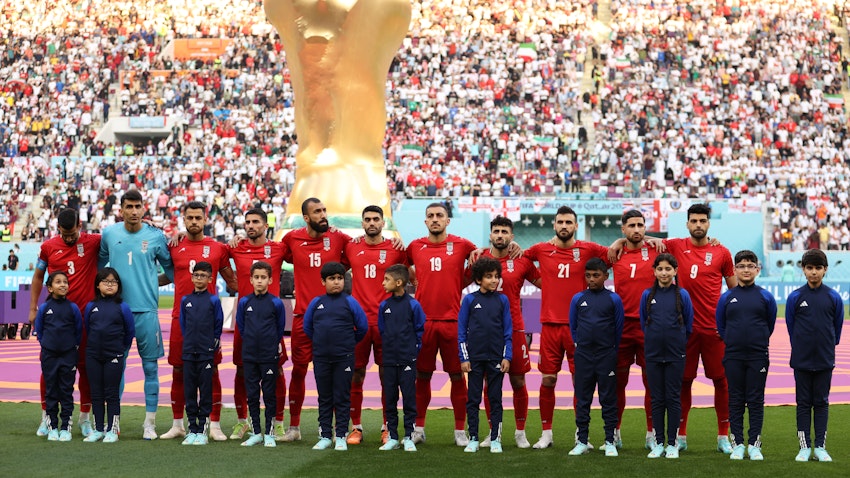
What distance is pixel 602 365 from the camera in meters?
8.27

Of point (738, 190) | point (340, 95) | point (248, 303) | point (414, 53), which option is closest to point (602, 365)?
point (248, 303)

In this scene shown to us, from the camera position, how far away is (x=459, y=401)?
868 cm

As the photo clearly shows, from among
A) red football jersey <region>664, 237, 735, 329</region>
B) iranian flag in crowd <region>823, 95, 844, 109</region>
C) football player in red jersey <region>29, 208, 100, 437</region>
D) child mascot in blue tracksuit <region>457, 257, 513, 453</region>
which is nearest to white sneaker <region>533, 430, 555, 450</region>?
child mascot in blue tracksuit <region>457, 257, 513, 453</region>

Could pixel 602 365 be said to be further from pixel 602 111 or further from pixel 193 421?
pixel 602 111

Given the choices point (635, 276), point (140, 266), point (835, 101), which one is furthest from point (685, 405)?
point (835, 101)

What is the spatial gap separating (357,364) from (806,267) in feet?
11.0

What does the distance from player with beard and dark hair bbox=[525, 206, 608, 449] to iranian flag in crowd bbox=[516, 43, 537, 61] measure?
1274 inches

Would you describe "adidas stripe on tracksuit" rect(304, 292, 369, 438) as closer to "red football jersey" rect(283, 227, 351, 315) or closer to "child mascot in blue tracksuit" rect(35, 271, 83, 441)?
"red football jersey" rect(283, 227, 351, 315)

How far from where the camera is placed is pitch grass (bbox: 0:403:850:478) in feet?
24.0

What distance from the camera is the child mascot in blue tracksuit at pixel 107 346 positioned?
28.3 ft

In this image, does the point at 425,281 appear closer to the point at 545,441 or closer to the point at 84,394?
the point at 545,441

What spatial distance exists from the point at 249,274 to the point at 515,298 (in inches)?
84.4

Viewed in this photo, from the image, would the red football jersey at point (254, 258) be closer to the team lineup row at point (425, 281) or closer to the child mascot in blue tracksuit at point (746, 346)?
the team lineup row at point (425, 281)

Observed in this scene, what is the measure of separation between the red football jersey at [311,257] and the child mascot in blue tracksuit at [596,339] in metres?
1.96
